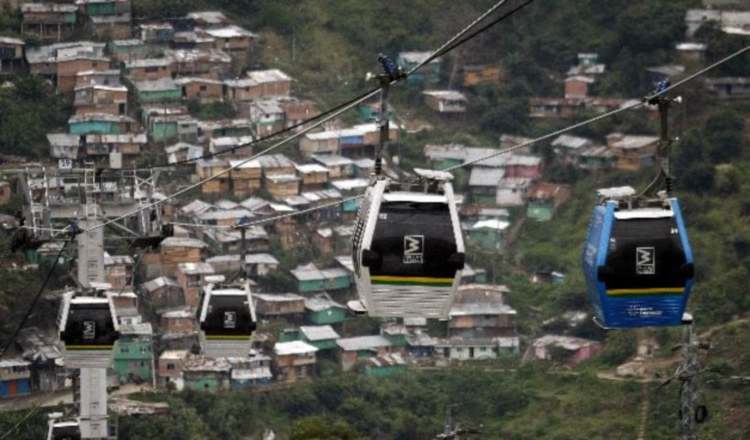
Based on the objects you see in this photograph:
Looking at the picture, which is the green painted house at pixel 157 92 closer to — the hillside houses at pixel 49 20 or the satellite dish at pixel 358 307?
the hillside houses at pixel 49 20

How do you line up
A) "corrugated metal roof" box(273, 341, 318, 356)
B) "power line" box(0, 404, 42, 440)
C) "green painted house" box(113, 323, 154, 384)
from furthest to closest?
1. "corrugated metal roof" box(273, 341, 318, 356)
2. "green painted house" box(113, 323, 154, 384)
3. "power line" box(0, 404, 42, 440)

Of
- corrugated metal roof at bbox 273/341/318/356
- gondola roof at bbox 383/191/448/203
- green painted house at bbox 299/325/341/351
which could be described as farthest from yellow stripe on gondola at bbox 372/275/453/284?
green painted house at bbox 299/325/341/351

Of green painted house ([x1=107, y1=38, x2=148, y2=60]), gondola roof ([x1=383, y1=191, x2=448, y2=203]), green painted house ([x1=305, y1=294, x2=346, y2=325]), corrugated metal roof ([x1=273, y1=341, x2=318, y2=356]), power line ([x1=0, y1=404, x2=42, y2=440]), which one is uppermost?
green painted house ([x1=107, y1=38, x2=148, y2=60])

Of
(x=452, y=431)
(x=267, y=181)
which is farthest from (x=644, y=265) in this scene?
(x=267, y=181)

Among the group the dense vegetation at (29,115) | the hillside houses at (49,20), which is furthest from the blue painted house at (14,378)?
the hillside houses at (49,20)

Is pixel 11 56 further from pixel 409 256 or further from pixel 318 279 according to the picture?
pixel 409 256

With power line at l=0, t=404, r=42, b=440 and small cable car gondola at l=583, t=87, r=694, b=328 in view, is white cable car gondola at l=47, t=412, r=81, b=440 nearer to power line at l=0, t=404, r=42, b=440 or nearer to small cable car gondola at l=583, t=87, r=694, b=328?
power line at l=0, t=404, r=42, b=440

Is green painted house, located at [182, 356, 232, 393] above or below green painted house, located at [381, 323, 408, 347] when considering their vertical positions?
below
